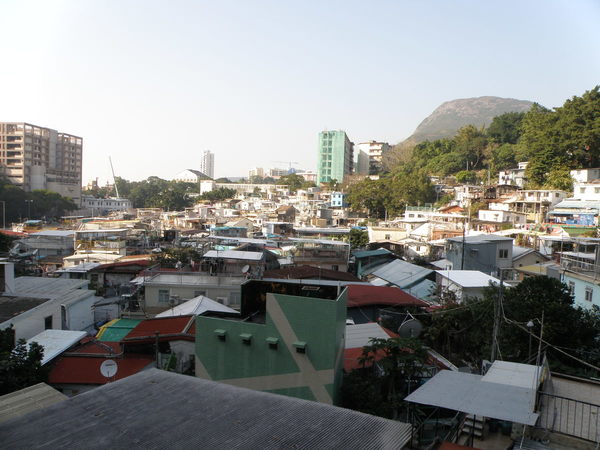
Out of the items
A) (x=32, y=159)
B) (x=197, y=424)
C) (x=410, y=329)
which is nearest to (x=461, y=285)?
(x=410, y=329)

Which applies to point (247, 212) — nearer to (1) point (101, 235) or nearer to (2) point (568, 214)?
(1) point (101, 235)

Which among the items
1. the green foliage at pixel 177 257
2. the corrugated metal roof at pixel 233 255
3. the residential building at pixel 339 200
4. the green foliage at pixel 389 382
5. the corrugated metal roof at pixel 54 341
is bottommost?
the corrugated metal roof at pixel 54 341

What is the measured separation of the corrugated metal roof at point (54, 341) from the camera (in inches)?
364

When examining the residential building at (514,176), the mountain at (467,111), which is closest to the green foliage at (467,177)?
the residential building at (514,176)

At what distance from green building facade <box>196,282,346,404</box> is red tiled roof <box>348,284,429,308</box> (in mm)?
4939

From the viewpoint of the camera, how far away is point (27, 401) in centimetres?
548

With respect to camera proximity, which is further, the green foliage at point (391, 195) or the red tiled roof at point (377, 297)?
the green foliage at point (391, 195)

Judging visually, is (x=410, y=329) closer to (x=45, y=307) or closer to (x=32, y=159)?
(x=45, y=307)

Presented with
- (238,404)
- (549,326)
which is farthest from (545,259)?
(238,404)

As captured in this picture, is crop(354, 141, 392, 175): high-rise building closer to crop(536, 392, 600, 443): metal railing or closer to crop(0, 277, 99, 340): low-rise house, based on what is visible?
crop(0, 277, 99, 340): low-rise house

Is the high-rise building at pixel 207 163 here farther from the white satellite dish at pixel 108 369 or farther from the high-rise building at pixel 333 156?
the white satellite dish at pixel 108 369

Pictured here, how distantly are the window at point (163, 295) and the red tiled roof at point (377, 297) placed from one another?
206 inches

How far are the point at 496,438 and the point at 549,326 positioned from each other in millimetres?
4521

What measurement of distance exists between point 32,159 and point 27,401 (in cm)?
6307
